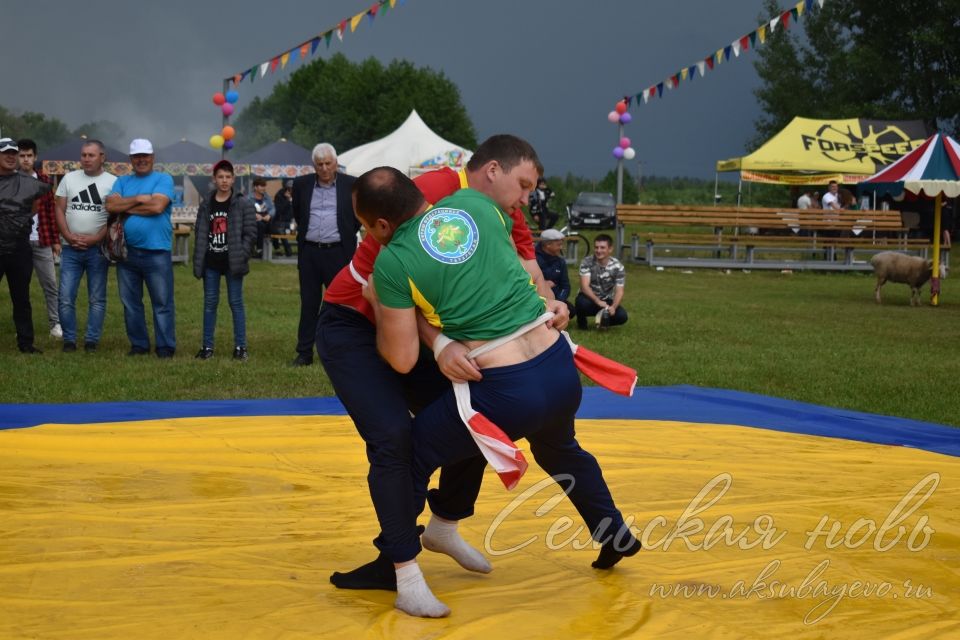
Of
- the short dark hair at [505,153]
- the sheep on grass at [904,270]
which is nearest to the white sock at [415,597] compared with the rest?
the short dark hair at [505,153]

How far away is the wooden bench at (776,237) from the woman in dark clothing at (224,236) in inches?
567

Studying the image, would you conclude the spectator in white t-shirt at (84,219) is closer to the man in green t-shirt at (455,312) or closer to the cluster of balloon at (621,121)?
the man in green t-shirt at (455,312)

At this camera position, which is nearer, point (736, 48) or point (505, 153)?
point (505, 153)

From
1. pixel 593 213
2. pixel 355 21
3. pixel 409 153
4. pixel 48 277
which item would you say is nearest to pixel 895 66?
pixel 593 213

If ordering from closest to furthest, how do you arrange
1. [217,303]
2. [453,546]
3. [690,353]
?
[453,546]
[217,303]
[690,353]

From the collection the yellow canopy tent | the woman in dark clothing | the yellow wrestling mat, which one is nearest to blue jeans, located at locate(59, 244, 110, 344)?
the woman in dark clothing

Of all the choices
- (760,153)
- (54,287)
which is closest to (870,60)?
(760,153)

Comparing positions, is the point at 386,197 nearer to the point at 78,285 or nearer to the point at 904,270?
the point at 78,285

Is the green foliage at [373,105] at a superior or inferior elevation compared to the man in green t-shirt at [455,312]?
superior

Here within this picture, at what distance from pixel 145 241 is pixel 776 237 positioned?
16.4 metres

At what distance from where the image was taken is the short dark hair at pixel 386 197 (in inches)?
133

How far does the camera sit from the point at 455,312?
11.0ft

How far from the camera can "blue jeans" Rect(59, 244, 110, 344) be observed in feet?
31.3

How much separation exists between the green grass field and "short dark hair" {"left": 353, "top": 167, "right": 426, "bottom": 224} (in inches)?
181
